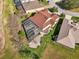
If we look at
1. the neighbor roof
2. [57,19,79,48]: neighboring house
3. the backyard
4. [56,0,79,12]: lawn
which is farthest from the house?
[56,0,79,12]: lawn

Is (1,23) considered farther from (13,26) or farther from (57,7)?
(57,7)

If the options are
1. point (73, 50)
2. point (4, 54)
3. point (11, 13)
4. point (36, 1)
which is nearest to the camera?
point (4, 54)

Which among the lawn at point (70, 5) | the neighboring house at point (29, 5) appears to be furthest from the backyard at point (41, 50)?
the lawn at point (70, 5)

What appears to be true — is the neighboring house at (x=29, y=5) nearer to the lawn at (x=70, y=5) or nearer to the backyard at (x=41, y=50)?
the lawn at (x=70, y=5)

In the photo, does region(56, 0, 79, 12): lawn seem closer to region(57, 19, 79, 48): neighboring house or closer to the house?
the house

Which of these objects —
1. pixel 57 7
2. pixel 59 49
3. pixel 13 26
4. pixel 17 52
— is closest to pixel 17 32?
pixel 13 26

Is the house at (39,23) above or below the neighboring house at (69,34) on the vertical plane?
above
